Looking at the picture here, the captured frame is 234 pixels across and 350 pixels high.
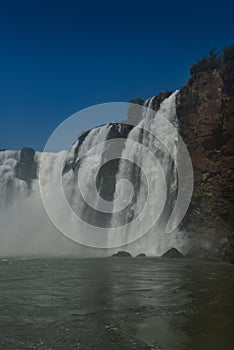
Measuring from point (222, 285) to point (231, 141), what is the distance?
1262cm

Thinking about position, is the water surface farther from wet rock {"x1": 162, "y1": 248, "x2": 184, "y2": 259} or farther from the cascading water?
the cascading water

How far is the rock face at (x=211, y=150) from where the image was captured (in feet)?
75.7

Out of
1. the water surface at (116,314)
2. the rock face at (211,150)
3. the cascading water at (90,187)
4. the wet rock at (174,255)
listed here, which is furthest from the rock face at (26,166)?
the water surface at (116,314)

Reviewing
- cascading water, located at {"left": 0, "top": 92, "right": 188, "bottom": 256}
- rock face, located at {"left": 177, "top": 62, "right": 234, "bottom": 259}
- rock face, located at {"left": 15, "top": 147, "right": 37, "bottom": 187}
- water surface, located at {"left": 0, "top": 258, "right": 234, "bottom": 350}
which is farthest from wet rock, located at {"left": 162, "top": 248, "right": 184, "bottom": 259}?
rock face, located at {"left": 15, "top": 147, "right": 37, "bottom": 187}

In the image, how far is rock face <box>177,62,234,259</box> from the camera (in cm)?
2306

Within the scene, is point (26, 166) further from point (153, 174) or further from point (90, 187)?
point (153, 174)

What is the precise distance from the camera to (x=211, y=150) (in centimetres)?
2466

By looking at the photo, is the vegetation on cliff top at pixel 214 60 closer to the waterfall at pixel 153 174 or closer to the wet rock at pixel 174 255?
the waterfall at pixel 153 174

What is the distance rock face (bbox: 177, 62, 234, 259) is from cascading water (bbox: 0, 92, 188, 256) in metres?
2.03

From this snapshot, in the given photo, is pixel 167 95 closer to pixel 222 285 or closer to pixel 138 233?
pixel 138 233

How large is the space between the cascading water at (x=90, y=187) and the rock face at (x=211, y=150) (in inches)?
80.0

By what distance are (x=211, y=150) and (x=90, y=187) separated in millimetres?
15634

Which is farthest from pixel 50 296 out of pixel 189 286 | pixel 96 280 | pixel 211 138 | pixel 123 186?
pixel 123 186

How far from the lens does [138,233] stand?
29625 mm
